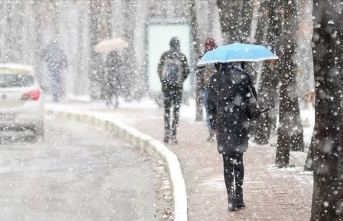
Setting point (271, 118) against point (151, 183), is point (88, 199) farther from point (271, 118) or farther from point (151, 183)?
point (271, 118)

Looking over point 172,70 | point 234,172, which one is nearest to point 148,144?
point 172,70

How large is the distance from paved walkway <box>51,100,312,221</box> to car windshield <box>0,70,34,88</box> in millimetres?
2746

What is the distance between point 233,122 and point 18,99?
33.4 ft

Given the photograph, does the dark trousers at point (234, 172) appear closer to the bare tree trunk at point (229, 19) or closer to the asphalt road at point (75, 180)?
the asphalt road at point (75, 180)

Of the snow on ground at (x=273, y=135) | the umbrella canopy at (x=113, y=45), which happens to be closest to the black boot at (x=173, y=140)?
the snow on ground at (x=273, y=135)

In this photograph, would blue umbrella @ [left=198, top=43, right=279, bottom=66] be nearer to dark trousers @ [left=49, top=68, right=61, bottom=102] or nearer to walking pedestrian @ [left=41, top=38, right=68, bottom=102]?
walking pedestrian @ [left=41, top=38, right=68, bottom=102]

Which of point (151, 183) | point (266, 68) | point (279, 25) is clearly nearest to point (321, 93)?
point (151, 183)

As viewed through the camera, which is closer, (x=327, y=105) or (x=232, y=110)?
(x=327, y=105)

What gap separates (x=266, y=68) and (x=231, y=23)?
1.80 m

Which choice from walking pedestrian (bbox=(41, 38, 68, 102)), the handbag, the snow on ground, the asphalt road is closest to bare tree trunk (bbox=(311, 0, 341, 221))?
the handbag

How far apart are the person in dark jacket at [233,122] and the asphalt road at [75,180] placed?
966 millimetres

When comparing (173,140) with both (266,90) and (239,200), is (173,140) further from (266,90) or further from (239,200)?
(239,200)

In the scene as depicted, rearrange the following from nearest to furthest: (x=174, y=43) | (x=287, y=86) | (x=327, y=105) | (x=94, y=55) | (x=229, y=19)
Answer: (x=327, y=105) < (x=287, y=86) < (x=174, y=43) < (x=229, y=19) < (x=94, y=55)

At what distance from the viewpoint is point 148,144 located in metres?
18.3
